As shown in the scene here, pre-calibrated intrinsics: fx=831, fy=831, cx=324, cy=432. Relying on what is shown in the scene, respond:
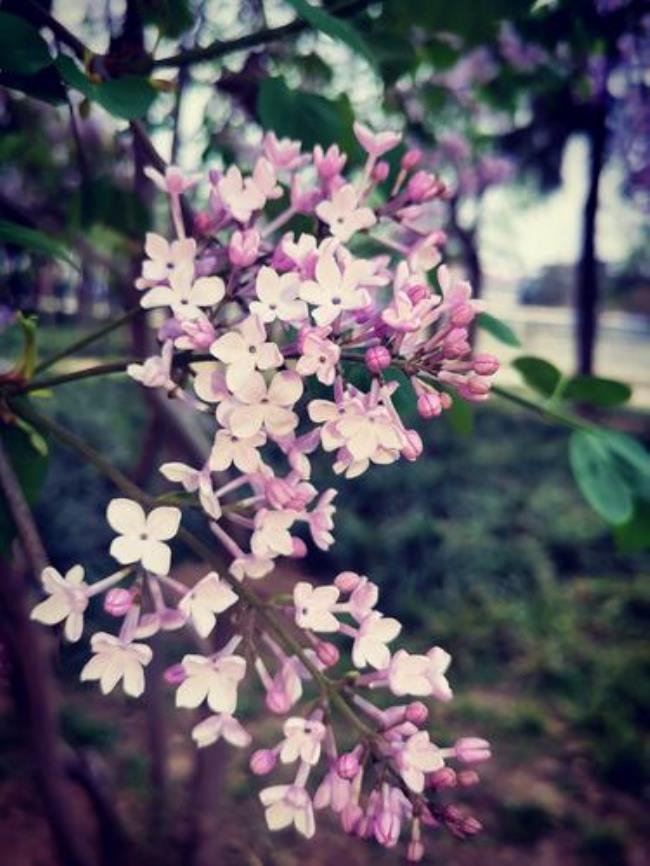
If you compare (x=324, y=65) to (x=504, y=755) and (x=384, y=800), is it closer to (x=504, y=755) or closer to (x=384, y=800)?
(x=384, y=800)

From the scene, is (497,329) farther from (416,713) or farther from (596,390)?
(416,713)

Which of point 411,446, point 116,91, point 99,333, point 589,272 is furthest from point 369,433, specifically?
point 589,272

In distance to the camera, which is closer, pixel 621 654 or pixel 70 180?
pixel 70 180

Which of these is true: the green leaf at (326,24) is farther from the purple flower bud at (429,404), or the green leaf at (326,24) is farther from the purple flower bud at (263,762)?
the purple flower bud at (263,762)

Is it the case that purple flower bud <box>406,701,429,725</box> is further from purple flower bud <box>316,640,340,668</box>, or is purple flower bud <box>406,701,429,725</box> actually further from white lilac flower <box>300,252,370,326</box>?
white lilac flower <box>300,252,370,326</box>

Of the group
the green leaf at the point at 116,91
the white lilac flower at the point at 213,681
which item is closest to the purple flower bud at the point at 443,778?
the white lilac flower at the point at 213,681

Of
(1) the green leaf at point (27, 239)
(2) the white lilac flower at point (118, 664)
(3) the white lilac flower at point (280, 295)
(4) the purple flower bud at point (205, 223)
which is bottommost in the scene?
(2) the white lilac flower at point (118, 664)

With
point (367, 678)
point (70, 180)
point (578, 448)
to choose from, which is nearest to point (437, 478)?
point (70, 180)
